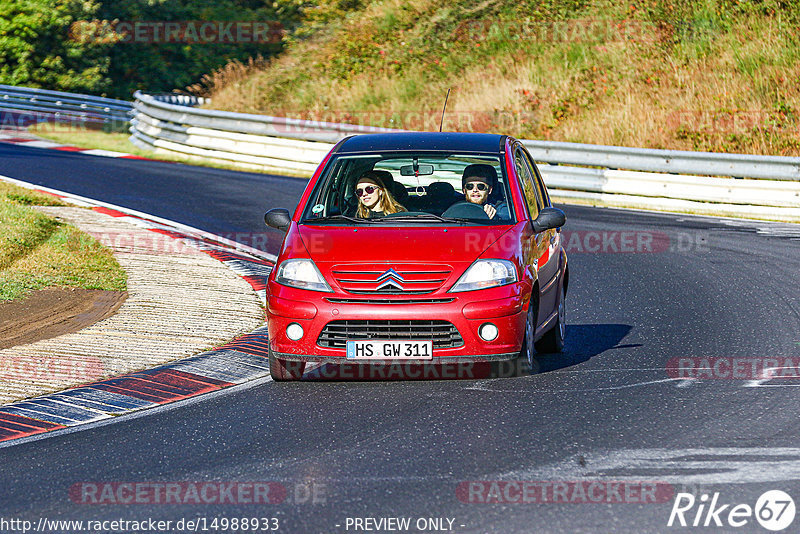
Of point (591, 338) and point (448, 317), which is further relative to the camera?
point (591, 338)

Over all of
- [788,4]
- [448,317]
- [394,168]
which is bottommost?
[448,317]

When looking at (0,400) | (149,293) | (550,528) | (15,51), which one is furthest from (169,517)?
(15,51)

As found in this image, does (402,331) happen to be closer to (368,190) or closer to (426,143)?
(368,190)

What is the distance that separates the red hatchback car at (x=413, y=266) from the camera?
7957 millimetres

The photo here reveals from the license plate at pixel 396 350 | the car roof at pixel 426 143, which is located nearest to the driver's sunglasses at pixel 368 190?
the car roof at pixel 426 143

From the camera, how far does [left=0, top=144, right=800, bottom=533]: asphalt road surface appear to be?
5613mm

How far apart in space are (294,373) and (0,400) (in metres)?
2.02

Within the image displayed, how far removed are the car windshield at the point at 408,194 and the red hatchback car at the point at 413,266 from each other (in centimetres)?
1

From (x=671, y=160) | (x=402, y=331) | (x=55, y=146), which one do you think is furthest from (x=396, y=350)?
(x=55, y=146)

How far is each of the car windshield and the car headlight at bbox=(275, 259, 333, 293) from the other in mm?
665

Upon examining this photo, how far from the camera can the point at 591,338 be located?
1013 cm

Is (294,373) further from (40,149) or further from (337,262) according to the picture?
(40,149)

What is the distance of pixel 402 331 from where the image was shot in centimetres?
793

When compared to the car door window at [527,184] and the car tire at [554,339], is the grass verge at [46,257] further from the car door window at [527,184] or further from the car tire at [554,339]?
the car tire at [554,339]
